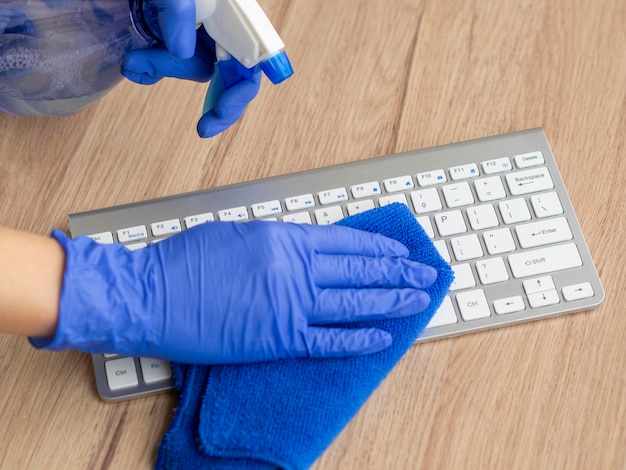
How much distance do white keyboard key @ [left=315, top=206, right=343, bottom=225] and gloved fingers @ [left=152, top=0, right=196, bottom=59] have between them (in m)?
0.22

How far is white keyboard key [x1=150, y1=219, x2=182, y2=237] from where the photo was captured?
839 millimetres

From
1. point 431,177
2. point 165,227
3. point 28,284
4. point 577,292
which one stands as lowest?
point 577,292

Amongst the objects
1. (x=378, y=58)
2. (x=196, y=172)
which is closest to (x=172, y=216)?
(x=196, y=172)

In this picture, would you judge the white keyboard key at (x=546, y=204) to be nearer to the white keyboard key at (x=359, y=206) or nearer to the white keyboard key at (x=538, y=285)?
the white keyboard key at (x=538, y=285)

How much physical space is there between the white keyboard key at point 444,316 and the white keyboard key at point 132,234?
1.06 ft

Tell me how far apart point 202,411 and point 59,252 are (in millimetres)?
206

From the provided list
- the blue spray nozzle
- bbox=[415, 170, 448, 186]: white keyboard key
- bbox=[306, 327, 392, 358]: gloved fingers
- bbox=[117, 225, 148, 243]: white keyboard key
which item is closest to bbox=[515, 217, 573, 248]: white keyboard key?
bbox=[415, 170, 448, 186]: white keyboard key

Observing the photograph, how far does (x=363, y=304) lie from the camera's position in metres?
0.76

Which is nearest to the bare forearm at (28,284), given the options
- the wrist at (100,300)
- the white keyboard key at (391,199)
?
the wrist at (100,300)

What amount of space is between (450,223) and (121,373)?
15.1 inches

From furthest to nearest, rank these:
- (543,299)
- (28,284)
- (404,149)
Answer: (404,149), (543,299), (28,284)

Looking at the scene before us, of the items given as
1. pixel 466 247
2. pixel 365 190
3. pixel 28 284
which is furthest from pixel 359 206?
pixel 28 284

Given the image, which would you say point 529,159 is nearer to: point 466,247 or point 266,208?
point 466,247

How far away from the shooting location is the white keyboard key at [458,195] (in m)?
0.85
